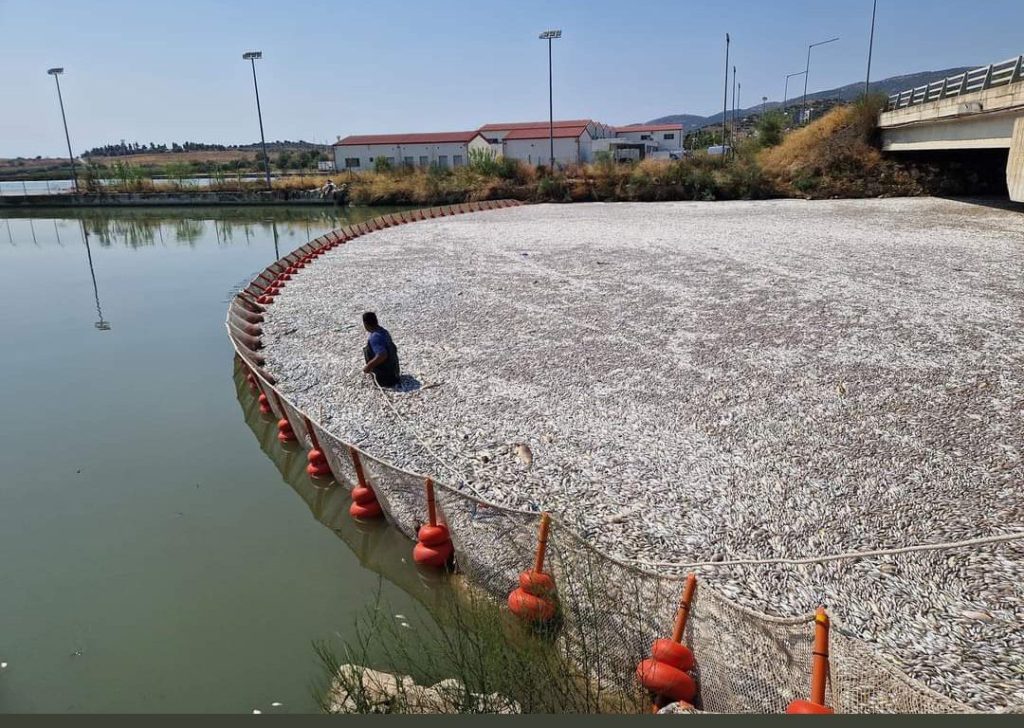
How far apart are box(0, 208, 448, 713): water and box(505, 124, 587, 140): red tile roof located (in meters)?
55.3

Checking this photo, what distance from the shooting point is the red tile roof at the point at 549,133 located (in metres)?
68.1

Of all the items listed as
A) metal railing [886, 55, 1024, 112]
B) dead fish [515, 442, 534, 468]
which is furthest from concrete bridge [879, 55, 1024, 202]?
dead fish [515, 442, 534, 468]

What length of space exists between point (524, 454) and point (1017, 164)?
863 inches

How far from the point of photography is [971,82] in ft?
91.5

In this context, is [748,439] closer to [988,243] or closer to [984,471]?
[984,471]

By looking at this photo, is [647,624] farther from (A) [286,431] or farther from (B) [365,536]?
(A) [286,431]

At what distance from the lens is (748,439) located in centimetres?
935

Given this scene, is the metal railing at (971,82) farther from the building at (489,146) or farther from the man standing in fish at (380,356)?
the building at (489,146)

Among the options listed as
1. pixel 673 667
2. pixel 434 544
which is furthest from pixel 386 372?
pixel 673 667

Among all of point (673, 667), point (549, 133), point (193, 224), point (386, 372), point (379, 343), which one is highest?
point (549, 133)

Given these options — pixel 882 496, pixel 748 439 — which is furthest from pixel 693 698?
pixel 748 439

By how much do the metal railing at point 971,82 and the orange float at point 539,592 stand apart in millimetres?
25854

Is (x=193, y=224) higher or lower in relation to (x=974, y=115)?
lower

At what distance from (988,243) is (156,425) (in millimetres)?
24978
